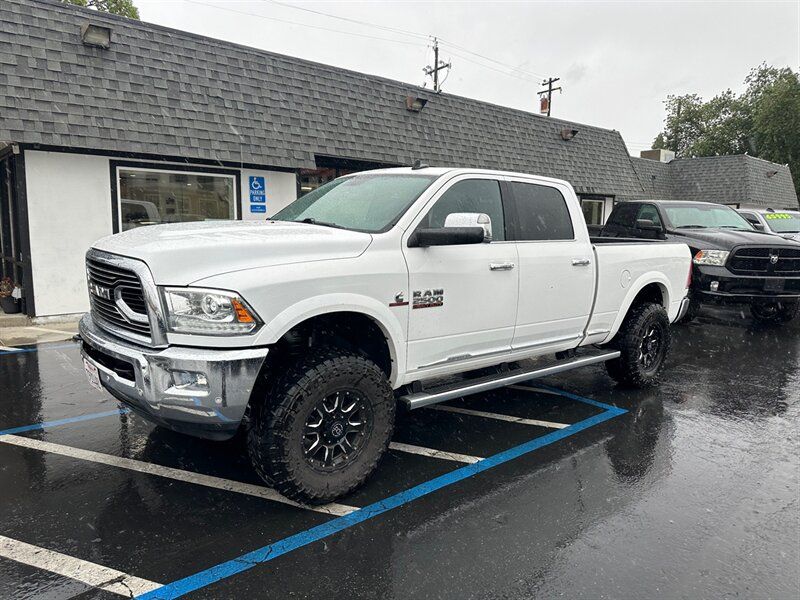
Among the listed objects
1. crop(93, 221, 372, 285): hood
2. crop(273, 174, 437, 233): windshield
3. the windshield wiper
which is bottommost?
crop(93, 221, 372, 285): hood

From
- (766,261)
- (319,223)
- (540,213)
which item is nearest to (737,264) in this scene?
(766,261)

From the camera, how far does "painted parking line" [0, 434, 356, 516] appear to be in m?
3.43

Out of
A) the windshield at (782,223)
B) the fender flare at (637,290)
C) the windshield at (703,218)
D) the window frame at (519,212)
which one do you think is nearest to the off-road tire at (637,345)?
the fender flare at (637,290)

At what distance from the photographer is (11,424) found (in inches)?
185

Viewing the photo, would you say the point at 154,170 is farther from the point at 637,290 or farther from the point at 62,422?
the point at 637,290

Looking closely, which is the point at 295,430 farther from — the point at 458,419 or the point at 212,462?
the point at 458,419

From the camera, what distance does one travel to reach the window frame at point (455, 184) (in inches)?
153

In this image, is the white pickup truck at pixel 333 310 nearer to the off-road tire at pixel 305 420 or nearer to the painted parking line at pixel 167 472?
the off-road tire at pixel 305 420

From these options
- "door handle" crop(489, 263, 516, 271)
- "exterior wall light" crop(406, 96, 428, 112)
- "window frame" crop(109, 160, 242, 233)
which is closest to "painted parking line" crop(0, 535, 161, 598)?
"door handle" crop(489, 263, 516, 271)

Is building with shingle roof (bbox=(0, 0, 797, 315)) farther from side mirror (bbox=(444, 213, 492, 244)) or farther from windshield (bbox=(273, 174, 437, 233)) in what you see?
side mirror (bbox=(444, 213, 492, 244))

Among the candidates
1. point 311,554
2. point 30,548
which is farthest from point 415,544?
point 30,548

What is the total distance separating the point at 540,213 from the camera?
488cm

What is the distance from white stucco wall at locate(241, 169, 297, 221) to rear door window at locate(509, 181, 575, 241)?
6968 millimetres

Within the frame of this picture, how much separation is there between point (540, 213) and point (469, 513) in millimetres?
2675
